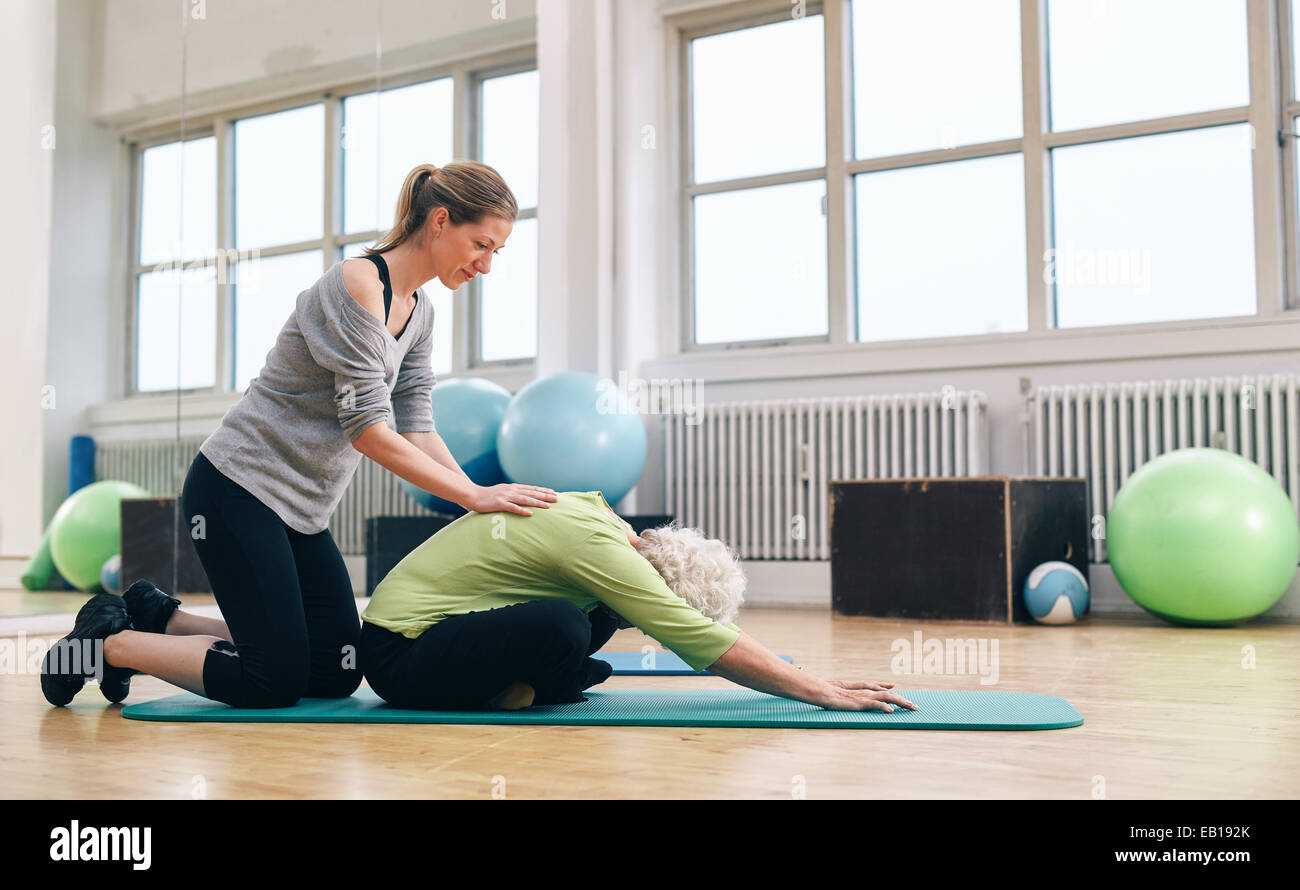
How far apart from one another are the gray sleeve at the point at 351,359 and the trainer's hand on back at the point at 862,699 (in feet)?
3.01

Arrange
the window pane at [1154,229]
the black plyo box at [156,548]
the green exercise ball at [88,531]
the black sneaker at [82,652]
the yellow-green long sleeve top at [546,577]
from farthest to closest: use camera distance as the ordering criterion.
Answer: the window pane at [1154,229] < the black plyo box at [156,548] < the green exercise ball at [88,531] < the black sneaker at [82,652] < the yellow-green long sleeve top at [546,577]

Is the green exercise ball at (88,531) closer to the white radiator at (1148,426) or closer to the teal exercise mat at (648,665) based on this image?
the teal exercise mat at (648,665)

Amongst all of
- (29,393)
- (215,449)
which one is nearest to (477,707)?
(215,449)

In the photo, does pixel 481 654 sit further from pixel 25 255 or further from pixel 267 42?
pixel 267 42

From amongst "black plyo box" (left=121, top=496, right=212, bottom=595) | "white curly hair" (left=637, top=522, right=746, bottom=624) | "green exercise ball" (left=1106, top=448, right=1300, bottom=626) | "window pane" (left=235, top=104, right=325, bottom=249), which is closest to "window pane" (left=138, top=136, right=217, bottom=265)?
"window pane" (left=235, top=104, right=325, bottom=249)

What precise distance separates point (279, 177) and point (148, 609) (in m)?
2.63

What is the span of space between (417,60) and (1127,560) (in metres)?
3.52

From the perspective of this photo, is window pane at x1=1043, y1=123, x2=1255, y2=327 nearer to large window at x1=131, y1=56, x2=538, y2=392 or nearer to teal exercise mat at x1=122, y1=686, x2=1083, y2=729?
large window at x1=131, y1=56, x2=538, y2=392

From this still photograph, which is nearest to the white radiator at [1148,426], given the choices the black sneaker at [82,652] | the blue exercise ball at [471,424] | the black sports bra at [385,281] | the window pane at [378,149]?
the blue exercise ball at [471,424]

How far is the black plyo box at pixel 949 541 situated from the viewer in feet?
14.0

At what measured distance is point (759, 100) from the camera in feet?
19.0

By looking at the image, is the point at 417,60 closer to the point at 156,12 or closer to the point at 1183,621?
the point at 156,12

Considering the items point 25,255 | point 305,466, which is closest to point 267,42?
point 25,255

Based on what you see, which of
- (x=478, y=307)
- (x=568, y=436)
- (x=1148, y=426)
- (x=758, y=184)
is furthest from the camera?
(x=758, y=184)
